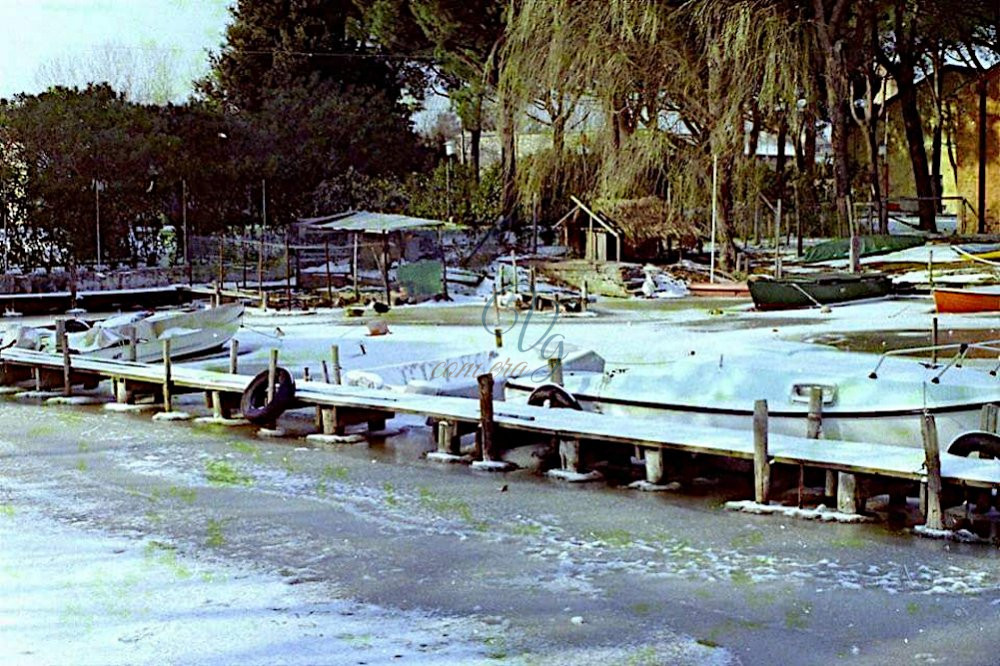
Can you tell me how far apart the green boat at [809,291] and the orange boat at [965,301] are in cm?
408

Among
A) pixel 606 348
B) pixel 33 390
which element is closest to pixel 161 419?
pixel 33 390

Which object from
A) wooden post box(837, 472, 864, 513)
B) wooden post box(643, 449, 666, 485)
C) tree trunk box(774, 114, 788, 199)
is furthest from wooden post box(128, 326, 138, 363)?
tree trunk box(774, 114, 788, 199)

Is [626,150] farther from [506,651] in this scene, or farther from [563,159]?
[506,651]

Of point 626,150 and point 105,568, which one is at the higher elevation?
point 626,150

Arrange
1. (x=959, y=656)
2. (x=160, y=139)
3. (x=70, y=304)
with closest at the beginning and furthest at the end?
1. (x=959, y=656)
2. (x=70, y=304)
3. (x=160, y=139)

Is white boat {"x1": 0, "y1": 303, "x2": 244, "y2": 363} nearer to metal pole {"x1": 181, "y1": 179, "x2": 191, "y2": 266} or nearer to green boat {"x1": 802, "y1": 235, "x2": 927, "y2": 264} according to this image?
metal pole {"x1": 181, "y1": 179, "x2": 191, "y2": 266}

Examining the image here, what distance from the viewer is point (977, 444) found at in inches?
482

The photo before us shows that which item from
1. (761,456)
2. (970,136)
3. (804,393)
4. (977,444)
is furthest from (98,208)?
(977,444)

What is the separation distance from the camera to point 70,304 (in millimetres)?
36656

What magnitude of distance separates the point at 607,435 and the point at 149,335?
12.4 metres

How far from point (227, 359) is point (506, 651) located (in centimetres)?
1634

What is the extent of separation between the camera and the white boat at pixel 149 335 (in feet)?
75.7

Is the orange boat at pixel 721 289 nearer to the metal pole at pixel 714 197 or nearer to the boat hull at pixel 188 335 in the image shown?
the metal pole at pixel 714 197

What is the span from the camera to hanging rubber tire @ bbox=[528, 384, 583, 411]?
15.5 m
